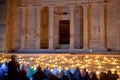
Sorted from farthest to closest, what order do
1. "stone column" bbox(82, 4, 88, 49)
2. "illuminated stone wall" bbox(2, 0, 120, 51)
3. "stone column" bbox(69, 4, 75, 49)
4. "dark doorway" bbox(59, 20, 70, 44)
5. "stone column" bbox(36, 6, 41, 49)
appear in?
"dark doorway" bbox(59, 20, 70, 44), "stone column" bbox(36, 6, 41, 49), "stone column" bbox(69, 4, 75, 49), "stone column" bbox(82, 4, 88, 49), "illuminated stone wall" bbox(2, 0, 120, 51)

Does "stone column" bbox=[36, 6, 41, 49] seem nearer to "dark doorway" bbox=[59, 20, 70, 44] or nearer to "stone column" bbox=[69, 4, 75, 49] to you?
"dark doorway" bbox=[59, 20, 70, 44]

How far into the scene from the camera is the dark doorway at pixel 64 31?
Result: 24.6m

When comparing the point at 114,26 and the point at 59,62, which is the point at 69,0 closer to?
the point at 114,26

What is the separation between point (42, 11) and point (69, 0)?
10.0 ft

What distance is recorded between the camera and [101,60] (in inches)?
760

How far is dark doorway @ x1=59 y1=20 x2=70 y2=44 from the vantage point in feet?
80.6

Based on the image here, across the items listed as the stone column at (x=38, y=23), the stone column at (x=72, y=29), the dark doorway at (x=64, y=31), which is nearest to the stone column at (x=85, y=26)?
the stone column at (x=72, y=29)

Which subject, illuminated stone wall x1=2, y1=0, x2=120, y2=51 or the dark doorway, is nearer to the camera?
illuminated stone wall x1=2, y1=0, x2=120, y2=51

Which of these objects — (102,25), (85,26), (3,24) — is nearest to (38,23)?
(3,24)

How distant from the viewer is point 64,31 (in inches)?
974

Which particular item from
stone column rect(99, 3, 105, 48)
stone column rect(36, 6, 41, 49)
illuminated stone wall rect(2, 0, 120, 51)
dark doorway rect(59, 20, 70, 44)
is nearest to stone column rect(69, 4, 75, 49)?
illuminated stone wall rect(2, 0, 120, 51)

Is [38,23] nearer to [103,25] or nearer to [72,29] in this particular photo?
[72,29]

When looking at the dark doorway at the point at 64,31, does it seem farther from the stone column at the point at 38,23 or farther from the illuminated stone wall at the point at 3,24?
the illuminated stone wall at the point at 3,24

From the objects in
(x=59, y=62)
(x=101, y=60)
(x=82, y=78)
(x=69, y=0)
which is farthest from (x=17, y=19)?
(x=82, y=78)
